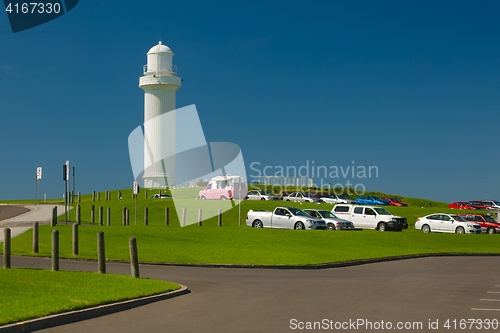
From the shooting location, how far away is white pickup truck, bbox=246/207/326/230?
38812 mm

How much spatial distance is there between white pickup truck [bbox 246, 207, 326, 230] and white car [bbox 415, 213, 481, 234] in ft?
28.4

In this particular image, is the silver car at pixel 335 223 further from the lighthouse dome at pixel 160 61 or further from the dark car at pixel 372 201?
the lighthouse dome at pixel 160 61

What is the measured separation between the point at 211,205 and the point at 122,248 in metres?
25.6

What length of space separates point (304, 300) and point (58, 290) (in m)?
5.00

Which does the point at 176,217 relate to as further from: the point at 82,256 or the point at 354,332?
the point at 354,332

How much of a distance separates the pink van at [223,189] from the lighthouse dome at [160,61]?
18.3 m

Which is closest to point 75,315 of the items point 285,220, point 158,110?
point 285,220

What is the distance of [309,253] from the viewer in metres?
27.4

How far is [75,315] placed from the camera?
1154 centimetres

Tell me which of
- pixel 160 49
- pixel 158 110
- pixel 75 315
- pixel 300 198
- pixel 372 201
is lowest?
pixel 75 315

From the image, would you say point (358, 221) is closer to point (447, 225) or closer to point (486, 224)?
point (447, 225)

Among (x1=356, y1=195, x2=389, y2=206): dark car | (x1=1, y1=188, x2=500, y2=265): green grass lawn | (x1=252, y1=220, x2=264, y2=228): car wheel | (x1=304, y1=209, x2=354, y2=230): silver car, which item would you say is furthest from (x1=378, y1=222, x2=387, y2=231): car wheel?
(x1=356, y1=195, x2=389, y2=206): dark car

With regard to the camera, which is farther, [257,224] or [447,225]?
[447,225]

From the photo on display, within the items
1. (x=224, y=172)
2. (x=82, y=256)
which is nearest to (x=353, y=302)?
(x=82, y=256)
